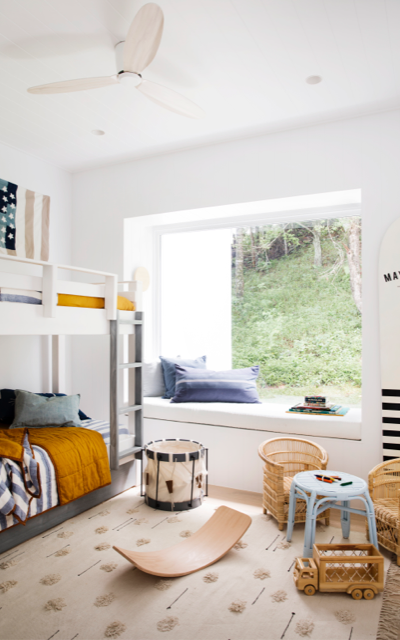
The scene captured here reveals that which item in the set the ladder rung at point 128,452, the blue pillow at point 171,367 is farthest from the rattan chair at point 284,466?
the blue pillow at point 171,367

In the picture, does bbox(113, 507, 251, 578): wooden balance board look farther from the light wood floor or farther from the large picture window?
the large picture window

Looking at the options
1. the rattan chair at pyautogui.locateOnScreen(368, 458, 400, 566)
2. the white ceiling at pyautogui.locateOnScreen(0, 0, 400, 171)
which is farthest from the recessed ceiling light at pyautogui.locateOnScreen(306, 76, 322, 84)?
the rattan chair at pyautogui.locateOnScreen(368, 458, 400, 566)

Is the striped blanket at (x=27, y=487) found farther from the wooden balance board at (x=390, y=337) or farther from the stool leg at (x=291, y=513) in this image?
the wooden balance board at (x=390, y=337)

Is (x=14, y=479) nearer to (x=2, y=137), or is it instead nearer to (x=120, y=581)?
(x=120, y=581)

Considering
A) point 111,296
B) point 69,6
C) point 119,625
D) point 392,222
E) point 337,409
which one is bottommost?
point 119,625

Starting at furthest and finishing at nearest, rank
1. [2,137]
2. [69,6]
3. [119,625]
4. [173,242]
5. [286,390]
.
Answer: [173,242] → [286,390] → [2,137] → [69,6] → [119,625]

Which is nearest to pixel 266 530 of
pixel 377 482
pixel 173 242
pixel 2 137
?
pixel 377 482

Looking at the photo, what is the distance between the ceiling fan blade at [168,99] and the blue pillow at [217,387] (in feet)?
6.45

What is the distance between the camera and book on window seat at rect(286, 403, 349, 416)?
10.2 feet

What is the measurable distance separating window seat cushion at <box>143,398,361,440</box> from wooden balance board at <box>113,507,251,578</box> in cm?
72

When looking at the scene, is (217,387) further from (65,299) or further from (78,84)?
(78,84)

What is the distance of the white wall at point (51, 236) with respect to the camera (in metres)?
3.55

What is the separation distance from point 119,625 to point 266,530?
1.07m

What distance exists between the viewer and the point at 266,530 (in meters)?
2.54
